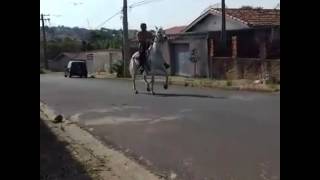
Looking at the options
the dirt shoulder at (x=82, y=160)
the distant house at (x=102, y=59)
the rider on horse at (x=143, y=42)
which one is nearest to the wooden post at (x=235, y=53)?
the rider on horse at (x=143, y=42)

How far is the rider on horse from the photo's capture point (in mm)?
23484

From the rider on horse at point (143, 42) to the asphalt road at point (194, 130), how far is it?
3.02 m

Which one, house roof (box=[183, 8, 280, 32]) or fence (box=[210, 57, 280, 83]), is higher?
house roof (box=[183, 8, 280, 32])

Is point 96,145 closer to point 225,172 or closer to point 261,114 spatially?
point 225,172

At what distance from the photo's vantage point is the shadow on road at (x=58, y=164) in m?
7.46

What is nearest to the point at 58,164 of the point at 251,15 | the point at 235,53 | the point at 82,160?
the point at 82,160

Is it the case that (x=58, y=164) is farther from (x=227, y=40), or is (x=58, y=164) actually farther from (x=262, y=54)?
(x=227, y=40)

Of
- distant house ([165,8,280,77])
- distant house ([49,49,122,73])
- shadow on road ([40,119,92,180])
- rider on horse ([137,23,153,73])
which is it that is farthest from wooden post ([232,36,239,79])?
distant house ([49,49,122,73])

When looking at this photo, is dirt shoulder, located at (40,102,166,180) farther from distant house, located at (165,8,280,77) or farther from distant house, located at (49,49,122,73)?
distant house, located at (49,49,122,73)

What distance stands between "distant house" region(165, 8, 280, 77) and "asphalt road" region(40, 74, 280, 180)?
1620 cm

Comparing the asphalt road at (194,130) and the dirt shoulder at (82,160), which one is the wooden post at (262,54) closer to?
the asphalt road at (194,130)

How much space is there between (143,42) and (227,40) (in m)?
16.4
